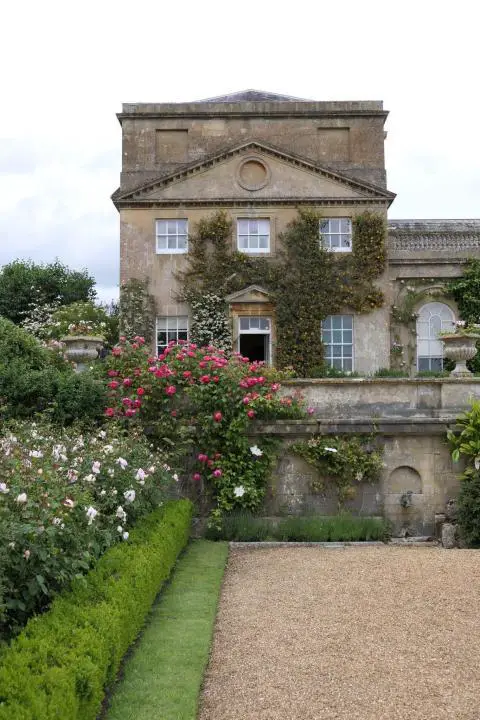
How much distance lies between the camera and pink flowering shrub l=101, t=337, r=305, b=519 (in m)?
12.3

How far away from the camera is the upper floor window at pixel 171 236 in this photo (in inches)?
941

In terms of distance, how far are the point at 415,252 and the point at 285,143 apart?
17.2 ft

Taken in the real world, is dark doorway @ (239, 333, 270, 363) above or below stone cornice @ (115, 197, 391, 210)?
below

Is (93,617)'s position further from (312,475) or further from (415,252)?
(415,252)

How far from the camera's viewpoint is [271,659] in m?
6.44

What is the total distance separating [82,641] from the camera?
5000 mm

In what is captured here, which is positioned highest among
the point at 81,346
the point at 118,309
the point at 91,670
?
the point at 118,309

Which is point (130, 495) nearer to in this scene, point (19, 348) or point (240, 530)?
point (240, 530)

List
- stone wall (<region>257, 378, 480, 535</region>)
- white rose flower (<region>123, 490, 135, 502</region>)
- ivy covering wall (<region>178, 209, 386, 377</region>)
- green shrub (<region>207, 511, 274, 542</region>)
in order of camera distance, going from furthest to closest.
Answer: ivy covering wall (<region>178, 209, 386, 377</region>) → stone wall (<region>257, 378, 480, 535</region>) → green shrub (<region>207, 511, 274, 542</region>) → white rose flower (<region>123, 490, 135, 502</region>)

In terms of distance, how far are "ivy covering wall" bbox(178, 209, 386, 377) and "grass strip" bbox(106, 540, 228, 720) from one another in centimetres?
1425

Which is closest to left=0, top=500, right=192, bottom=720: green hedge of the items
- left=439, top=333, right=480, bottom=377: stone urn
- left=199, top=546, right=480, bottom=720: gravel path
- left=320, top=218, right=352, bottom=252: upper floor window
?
left=199, top=546, right=480, bottom=720: gravel path

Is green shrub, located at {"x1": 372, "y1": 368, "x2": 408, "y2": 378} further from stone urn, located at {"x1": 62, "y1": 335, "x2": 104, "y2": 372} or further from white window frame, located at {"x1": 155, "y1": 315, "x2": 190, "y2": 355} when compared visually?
stone urn, located at {"x1": 62, "y1": 335, "x2": 104, "y2": 372}

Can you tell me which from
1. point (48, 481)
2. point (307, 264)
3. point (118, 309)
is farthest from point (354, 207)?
point (48, 481)

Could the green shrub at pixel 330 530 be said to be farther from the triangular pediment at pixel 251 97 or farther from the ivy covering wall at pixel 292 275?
the triangular pediment at pixel 251 97
